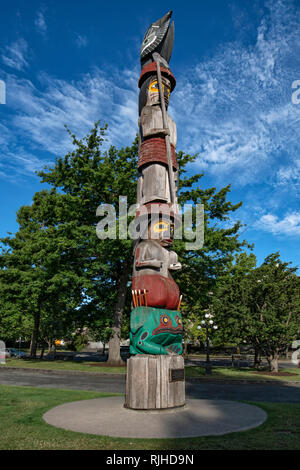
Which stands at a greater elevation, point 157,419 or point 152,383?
point 152,383

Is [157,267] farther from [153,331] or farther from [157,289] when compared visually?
[153,331]

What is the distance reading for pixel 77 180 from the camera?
86.1 feet

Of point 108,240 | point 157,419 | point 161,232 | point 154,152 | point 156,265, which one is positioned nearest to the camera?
point 157,419

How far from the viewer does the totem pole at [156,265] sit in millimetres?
8250

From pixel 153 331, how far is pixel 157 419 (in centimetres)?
194

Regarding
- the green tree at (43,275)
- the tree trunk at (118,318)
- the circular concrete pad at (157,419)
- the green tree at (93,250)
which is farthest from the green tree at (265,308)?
the circular concrete pad at (157,419)

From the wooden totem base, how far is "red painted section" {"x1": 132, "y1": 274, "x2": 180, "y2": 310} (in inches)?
50.8

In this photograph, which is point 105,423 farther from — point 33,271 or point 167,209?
point 33,271

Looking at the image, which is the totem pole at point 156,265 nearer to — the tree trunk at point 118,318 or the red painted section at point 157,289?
the red painted section at point 157,289

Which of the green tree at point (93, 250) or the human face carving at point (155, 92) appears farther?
the green tree at point (93, 250)

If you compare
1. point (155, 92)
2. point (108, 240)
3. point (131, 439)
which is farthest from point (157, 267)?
point (108, 240)

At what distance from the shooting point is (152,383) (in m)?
8.14
